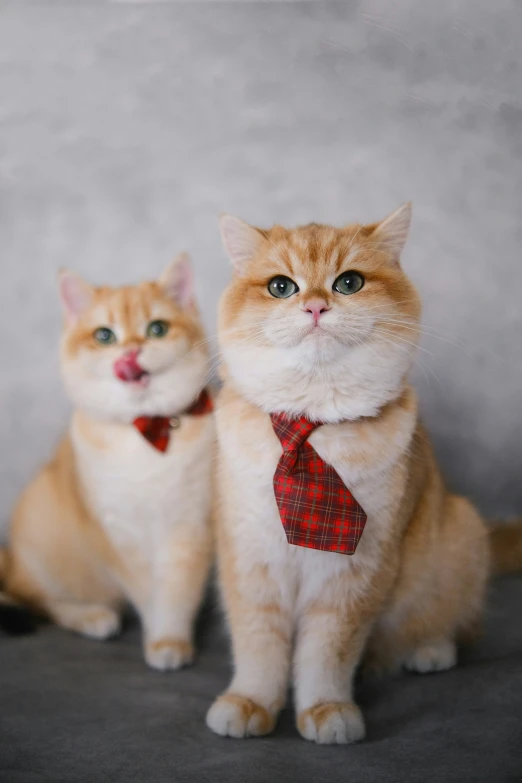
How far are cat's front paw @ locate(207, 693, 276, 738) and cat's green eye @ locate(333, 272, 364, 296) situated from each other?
91 cm

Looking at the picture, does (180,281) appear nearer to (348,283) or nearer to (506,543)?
(348,283)

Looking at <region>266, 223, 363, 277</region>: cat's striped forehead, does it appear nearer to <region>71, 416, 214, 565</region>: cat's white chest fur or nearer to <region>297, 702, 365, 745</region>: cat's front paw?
<region>71, 416, 214, 565</region>: cat's white chest fur

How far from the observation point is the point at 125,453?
2191 millimetres

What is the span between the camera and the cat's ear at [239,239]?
5.95 feet

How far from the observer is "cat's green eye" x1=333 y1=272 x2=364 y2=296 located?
1.72 metres

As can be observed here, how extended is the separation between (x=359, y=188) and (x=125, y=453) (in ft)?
3.70

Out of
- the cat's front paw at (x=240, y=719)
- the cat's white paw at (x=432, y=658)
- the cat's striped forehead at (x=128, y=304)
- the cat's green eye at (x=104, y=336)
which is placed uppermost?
the cat's striped forehead at (x=128, y=304)

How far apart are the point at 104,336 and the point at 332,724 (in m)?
1.17

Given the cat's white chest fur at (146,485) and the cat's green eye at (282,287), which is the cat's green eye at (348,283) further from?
the cat's white chest fur at (146,485)

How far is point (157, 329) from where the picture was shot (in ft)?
7.29

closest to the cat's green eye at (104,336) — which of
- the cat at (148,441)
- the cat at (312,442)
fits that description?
the cat at (148,441)

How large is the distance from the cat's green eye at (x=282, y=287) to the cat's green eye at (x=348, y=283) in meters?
0.09

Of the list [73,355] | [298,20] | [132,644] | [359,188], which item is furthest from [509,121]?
[132,644]

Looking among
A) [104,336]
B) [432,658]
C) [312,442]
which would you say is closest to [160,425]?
[104,336]
